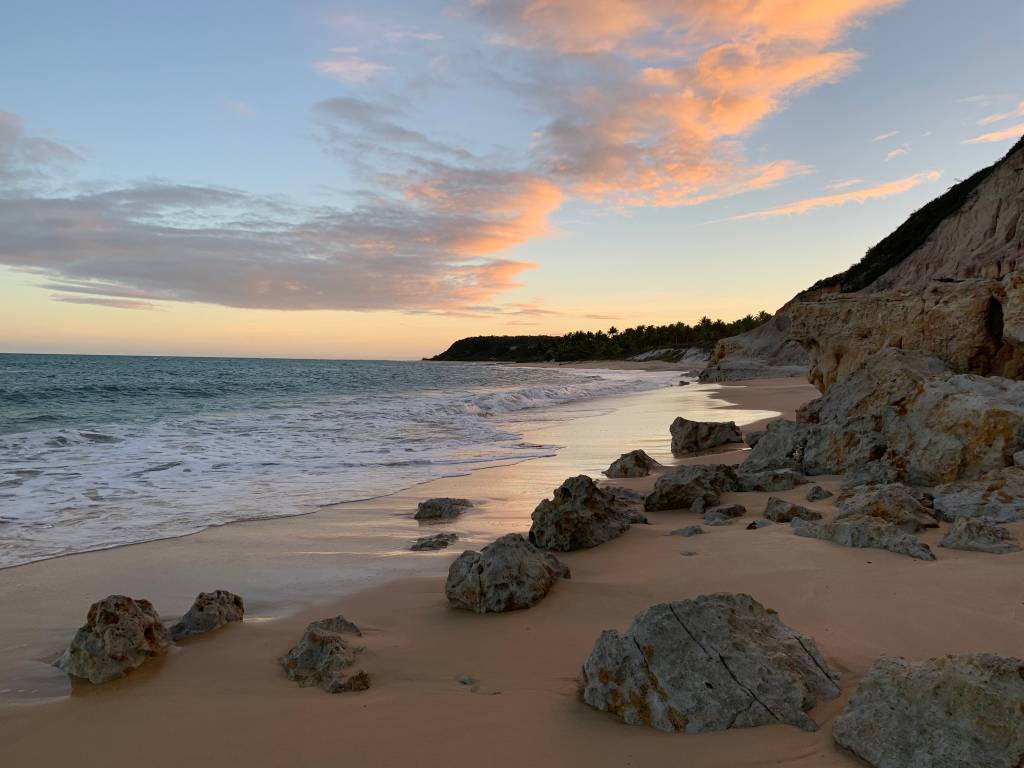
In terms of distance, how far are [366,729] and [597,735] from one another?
0.95m

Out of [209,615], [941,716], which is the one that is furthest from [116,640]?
[941,716]

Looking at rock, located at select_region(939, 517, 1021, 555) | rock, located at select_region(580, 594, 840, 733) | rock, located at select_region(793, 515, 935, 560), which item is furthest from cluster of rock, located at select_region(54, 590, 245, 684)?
rock, located at select_region(939, 517, 1021, 555)

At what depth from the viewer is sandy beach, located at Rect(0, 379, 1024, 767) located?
2555 millimetres

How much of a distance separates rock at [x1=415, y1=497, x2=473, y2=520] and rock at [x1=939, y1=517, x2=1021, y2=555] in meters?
4.45

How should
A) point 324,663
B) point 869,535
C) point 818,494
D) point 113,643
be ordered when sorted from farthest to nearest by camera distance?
point 818,494 → point 869,535 → point 113,643 → point 324,663

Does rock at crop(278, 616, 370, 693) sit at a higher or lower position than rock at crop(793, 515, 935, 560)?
lower

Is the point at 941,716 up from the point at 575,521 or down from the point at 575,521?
up

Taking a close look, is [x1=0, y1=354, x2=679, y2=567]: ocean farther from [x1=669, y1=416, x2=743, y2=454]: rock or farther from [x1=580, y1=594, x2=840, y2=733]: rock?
[x1=580, y1=594, x2=840, y2=733]: rock

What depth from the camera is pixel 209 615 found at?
399 centimetres

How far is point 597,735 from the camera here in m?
2.54

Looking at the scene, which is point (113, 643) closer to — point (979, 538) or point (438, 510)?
point (438, 510)

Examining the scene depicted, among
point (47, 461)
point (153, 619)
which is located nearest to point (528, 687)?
point (153, 619)

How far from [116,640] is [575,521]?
131 inches

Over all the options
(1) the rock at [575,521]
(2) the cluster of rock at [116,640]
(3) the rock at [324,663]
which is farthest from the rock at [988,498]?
(2) the cluster of rock at [116,640]
